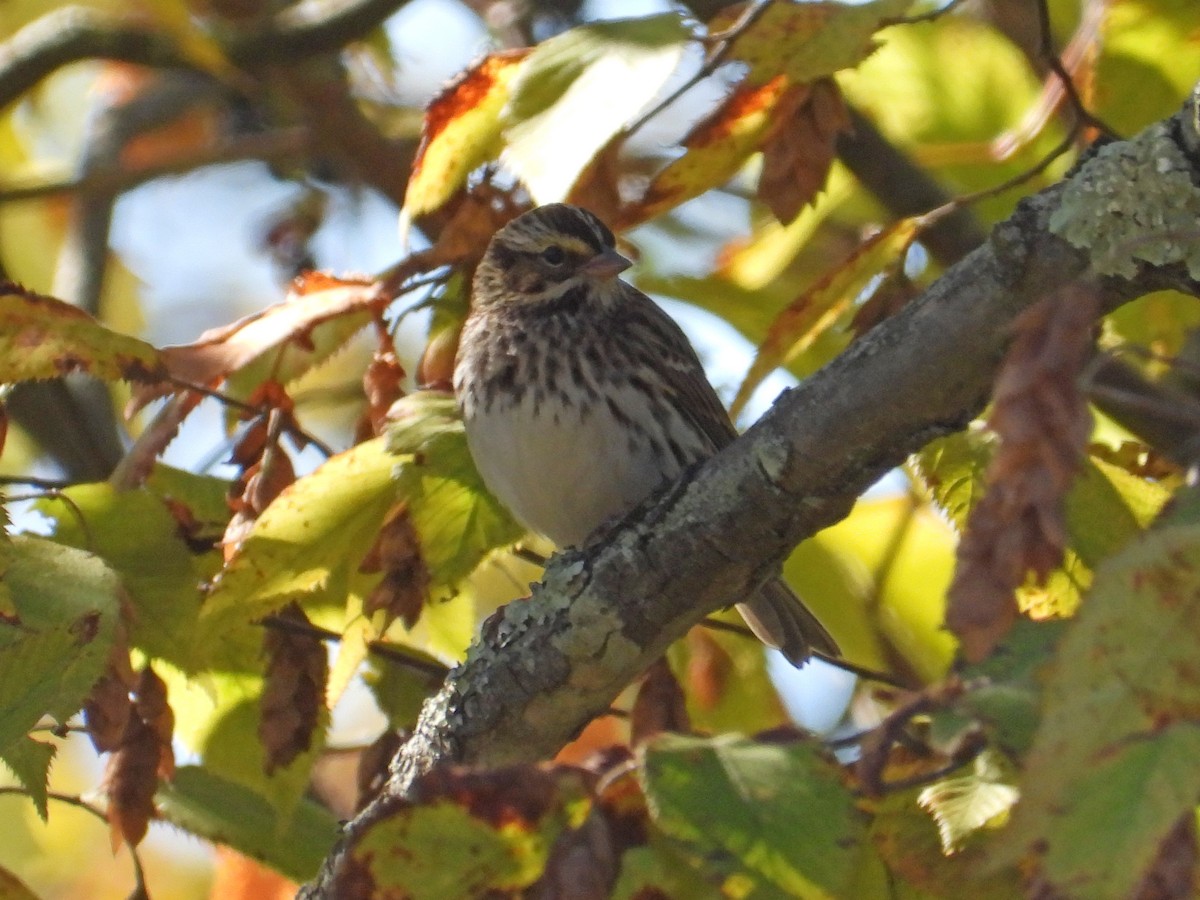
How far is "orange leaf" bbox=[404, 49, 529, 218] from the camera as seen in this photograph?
3.07m

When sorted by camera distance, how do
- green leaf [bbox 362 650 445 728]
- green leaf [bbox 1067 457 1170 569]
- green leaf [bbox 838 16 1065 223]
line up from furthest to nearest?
green leaf [bbox 838 16 1065 223], green leaf [bbox 362 650 445 728], green leaf [bbox 1067 457 1170 569]

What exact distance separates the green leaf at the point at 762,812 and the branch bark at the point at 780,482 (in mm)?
313

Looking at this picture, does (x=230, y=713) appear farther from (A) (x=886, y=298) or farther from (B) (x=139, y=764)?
(A) (x=886, y=298)

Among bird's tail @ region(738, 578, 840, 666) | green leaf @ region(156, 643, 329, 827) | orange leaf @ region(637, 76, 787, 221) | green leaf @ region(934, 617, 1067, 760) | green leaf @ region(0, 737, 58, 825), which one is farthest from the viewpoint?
bird's tail @ region(738, 578, 840, 666)

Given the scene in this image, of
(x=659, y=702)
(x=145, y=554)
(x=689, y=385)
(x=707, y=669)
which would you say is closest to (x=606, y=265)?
(x=689, y=385)

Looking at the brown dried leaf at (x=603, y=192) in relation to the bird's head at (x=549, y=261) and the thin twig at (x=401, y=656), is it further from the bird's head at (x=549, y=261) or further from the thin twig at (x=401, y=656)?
the bird's head at (x=549, y=261)

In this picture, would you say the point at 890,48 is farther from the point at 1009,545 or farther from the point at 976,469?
the point at 1009,545

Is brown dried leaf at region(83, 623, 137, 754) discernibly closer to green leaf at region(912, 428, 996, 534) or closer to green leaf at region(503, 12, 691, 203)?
green leaf at region(503, 12, 691, 203)

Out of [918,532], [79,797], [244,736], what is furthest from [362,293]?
[918,532]

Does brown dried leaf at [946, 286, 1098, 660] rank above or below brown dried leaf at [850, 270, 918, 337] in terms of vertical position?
above

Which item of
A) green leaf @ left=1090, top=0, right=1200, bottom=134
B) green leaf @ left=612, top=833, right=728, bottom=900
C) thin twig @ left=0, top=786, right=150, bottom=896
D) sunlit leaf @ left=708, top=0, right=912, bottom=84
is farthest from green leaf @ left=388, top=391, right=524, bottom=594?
green leaf @ left=1090, top=0, right=1200, bottom=134

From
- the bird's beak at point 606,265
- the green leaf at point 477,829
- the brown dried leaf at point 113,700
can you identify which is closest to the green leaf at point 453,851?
the green leaf at point 477,829

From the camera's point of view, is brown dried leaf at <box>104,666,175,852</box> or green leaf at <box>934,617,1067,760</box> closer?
green leaf at <box>934,617,1067,760</box>

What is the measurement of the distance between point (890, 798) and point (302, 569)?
1157mm
